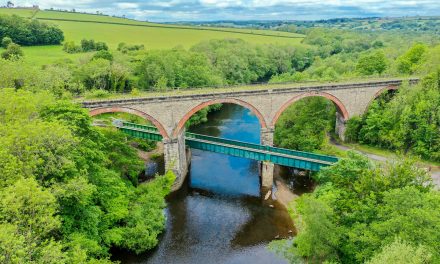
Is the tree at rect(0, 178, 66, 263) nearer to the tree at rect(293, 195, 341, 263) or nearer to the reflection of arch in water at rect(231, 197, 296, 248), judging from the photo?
the tree at rect(293, 195, 341, 263)

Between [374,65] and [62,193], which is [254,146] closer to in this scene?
[62,193]

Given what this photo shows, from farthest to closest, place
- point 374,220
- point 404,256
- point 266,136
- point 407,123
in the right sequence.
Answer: point 266,136 < point 407,123 < point 374,220 < point 404,256

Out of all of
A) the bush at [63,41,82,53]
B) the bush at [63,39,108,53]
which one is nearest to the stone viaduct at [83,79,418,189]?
the bush at [63,41,82,53]

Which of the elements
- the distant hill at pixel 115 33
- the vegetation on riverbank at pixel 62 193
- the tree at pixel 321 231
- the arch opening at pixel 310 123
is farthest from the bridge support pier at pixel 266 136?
the distant hill at pixel 115 33

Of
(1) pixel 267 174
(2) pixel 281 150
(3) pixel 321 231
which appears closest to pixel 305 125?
(2) pixel 281 150

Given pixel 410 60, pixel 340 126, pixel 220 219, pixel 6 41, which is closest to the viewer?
pixel 220 219

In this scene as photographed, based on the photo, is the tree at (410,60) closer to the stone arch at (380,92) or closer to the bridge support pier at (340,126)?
the stone arch at (380,92)

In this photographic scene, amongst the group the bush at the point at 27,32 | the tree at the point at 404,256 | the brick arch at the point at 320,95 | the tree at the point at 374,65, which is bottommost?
the tree at the point at 404,256
